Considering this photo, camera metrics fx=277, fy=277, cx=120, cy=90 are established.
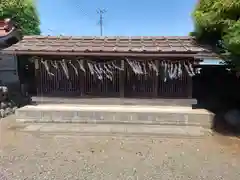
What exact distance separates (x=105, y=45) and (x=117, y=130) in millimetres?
3497

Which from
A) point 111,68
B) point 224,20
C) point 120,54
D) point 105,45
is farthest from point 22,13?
point 224,20

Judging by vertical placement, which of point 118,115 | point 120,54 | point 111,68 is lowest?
point 118,115

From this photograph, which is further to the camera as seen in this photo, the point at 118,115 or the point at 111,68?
the point at 111,68

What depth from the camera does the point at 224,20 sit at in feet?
26.0

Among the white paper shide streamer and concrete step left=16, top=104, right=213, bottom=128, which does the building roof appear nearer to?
the white paper shide streamer

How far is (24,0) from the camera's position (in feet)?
50.2

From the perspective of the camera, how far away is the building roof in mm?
10016

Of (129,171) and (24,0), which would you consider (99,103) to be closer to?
(129,171)

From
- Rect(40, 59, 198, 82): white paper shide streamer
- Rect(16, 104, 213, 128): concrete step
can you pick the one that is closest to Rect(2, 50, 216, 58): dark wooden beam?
Rect(40, 59, 198, 82): white paper shide streamer

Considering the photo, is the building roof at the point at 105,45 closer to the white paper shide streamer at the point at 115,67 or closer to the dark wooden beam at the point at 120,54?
the dark wooden beam at the point at 120,54

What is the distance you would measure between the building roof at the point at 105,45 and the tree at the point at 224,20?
1.26 m

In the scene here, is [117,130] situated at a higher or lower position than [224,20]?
lower

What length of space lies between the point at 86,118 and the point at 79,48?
8.60ft

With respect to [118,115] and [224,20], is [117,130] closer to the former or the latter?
[118,115]
